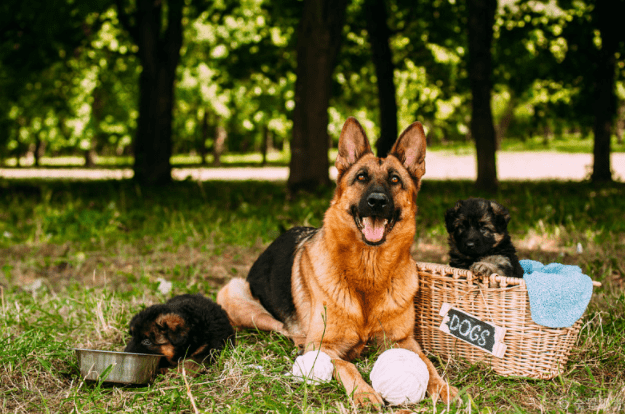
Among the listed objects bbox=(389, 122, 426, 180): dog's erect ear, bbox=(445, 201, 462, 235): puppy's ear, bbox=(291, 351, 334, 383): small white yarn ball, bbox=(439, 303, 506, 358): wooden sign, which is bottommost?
bbox=(291, 351, 334, 383): small white yarn ball

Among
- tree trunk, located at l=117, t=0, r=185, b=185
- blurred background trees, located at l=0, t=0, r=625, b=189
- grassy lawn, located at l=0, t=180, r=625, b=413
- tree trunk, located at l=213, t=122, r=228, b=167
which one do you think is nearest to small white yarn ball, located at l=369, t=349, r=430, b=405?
grassy lawn, located at l=0, t=180, r=625, b=413

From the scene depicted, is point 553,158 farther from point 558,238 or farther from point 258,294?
point 258,294

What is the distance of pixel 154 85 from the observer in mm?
12312

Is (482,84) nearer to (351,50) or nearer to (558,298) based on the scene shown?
(351,50)

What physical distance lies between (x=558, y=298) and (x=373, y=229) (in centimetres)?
114

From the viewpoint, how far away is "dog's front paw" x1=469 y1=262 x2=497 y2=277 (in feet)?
9.48

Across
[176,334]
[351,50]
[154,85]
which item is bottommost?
[176,334]

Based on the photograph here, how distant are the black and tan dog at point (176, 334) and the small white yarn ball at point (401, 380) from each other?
119 centimetres

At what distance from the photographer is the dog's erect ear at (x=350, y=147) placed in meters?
3.22

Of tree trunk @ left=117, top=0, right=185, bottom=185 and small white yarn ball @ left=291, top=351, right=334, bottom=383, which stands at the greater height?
tree trunk @ left=117, top=0, right=185, bottom=185

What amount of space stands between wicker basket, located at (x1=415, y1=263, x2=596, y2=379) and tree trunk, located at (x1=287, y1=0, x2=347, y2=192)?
630 cm

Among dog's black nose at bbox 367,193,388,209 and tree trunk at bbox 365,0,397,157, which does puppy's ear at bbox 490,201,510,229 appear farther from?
tree trunk at bbox 365,0,397,157

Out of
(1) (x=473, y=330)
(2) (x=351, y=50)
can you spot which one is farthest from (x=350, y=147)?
(2) (x=351, y=50)

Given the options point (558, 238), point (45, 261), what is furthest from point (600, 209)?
point (45, 261)
